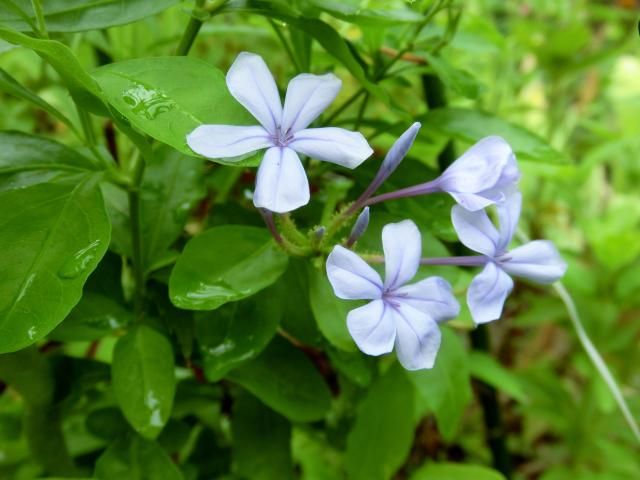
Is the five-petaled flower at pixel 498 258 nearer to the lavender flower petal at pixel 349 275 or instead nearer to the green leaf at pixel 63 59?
the lavender flower petal at pixel 349 275

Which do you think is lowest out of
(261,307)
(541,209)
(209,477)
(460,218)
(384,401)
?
(541,209)

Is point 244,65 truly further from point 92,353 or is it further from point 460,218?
point 92,353

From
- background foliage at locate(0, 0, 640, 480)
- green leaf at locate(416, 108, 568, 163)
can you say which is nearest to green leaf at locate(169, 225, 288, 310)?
background foliage at locate(0, 0, 640, 480)

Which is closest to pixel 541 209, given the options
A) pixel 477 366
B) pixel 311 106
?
pixel 477 366

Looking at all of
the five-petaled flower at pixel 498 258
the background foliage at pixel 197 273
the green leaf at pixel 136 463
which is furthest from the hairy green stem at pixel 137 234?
the five-petaled flower at pixel 498 258

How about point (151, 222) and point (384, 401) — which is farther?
point (384, 401)

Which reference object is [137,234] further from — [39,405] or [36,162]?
[39,405]
